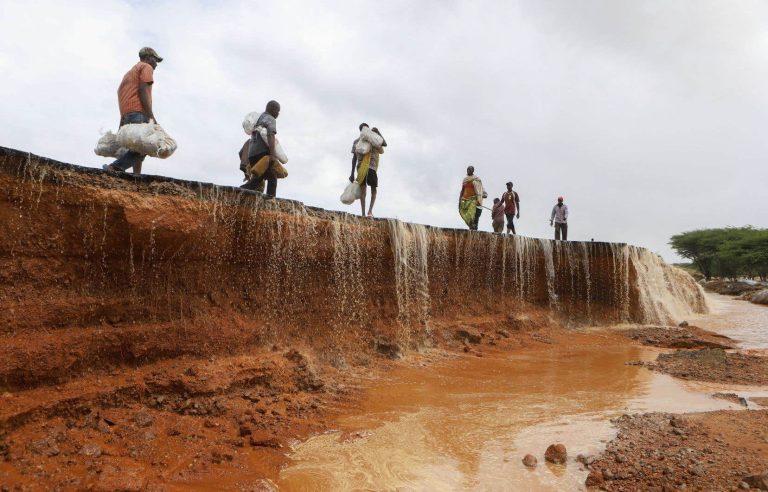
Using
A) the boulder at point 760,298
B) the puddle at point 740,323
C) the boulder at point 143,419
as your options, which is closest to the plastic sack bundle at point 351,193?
the boulder at point 143,419

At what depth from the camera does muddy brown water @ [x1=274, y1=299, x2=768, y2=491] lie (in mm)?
3764

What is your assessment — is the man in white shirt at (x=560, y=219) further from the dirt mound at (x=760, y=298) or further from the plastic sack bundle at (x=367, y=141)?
the dirt mound at (x=760, y=298)

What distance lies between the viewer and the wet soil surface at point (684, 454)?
10.7 ft

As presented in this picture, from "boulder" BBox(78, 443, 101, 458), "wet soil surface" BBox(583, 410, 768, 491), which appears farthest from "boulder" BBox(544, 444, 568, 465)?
"boulder" BBox(78, 443, 101, 458)

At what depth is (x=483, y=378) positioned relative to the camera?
7.06 meters

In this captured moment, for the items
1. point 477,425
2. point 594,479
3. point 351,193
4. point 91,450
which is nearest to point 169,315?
point 91,450

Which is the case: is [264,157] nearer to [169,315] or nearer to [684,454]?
[169,315]

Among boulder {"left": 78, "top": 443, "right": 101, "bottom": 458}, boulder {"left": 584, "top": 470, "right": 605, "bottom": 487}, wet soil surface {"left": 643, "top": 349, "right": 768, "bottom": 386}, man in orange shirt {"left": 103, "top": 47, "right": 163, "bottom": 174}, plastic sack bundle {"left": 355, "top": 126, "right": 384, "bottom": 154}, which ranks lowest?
boulder {"left": 78, "top": 443, "right": 101, "bottom": 458}

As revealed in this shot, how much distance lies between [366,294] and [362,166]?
2200mm

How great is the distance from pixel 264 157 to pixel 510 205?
7.92m

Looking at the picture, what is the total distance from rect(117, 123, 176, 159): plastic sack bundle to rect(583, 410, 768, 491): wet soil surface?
4.94 meters

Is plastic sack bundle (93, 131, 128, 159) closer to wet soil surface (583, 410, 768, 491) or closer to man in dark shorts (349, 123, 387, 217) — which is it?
man in dark shorts (349, 123, 387, 217)

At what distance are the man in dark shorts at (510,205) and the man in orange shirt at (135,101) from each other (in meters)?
9.29

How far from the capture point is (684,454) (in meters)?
3.64
